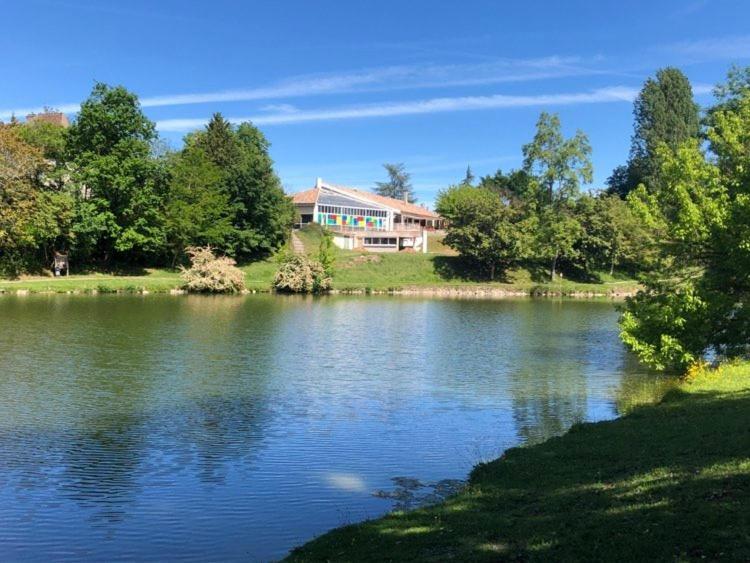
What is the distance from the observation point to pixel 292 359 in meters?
26.6

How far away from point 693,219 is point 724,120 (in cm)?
506

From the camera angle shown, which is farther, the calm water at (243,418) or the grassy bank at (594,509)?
the calm water at (243,418)

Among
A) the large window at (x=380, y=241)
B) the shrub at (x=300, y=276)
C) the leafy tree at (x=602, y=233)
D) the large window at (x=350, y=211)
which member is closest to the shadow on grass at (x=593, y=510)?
the shrub at (x=300, y=276)

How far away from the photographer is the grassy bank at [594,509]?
6.89m

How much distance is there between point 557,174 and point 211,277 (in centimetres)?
3914

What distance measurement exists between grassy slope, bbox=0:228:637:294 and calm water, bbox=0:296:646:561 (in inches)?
729

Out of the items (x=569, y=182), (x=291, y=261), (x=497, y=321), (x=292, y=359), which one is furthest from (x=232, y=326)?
(x=569, y=182)

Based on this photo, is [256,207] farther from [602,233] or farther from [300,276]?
[602,233]

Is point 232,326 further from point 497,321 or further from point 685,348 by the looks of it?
point 685,348

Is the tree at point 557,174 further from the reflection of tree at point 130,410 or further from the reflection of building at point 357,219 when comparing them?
the reflection of tree at point 130,410

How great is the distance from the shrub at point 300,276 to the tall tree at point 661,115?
55.2 metres

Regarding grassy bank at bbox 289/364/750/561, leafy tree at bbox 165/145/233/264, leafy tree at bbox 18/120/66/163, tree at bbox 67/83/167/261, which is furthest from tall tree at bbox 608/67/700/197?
grassy bank at bbox 289/364/750/561

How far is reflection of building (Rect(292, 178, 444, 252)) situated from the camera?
89.4 m

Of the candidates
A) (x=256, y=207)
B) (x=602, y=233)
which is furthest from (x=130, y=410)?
(x=602, y=233)
